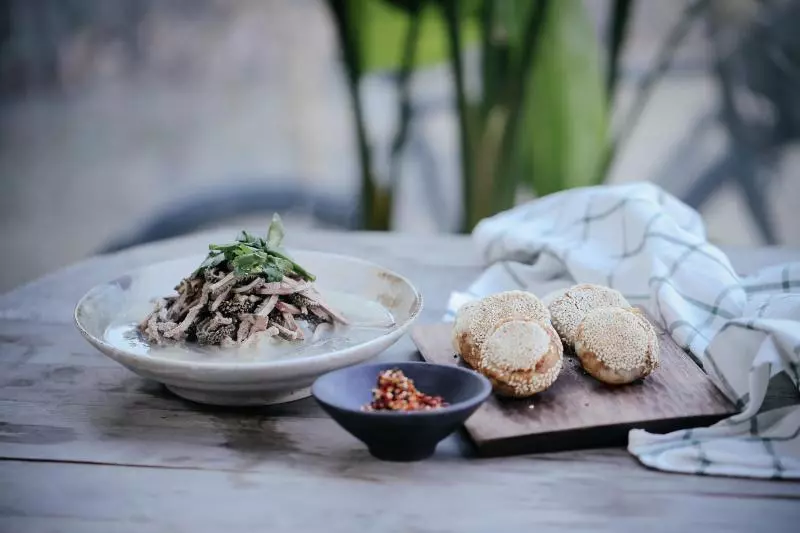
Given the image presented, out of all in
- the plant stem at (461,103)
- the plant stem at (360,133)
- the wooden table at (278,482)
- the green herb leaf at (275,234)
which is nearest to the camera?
the wooden table at (278,482)

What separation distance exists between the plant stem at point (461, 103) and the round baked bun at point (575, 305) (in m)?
1.82

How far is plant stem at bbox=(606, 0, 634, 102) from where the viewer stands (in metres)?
3.09

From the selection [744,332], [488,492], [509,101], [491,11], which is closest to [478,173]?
[509,101]

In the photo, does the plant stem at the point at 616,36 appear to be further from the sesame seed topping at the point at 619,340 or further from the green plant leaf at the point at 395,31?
the sesame seed topping at the point at 619,340

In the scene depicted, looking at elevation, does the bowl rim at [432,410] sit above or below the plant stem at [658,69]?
below

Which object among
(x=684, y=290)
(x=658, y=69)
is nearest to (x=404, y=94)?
(x=658, y=69)

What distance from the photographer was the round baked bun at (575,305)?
4.05 ft

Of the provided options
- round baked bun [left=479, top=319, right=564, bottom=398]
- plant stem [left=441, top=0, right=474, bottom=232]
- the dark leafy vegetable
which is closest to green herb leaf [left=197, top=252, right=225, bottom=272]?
the dark leafy vegetable

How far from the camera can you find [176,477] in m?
0.95

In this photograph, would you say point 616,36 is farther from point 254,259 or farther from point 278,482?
point 278,482

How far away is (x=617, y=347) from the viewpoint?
111 centimetres

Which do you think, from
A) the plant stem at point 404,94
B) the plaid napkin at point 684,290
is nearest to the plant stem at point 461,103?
the plant stem at point 404,94

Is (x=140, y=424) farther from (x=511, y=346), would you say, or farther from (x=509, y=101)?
(x=509, y=101)

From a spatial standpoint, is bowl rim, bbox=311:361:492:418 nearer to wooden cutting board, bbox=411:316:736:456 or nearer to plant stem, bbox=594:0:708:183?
wooden cutting board, bbox=411:316:736:456
